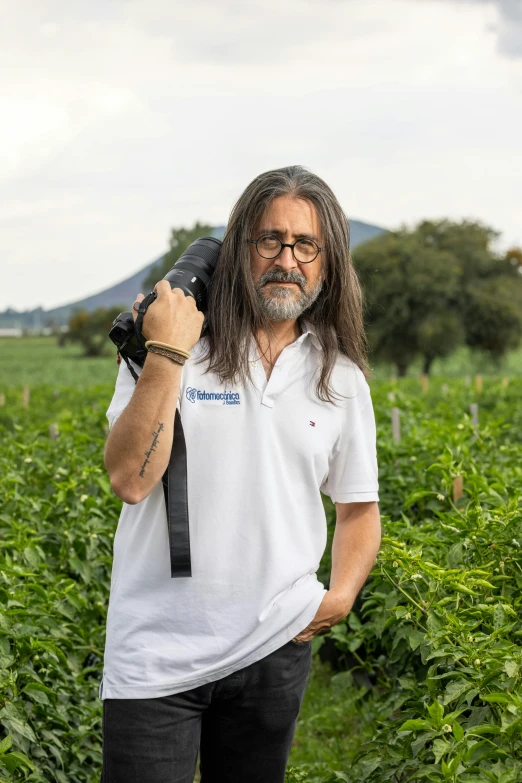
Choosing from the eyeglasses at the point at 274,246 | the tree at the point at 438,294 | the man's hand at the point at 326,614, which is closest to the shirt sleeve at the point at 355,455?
the man's hand at the point at 326,614

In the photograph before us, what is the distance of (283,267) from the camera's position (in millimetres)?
2416

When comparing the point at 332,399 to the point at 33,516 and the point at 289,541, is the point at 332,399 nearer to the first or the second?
the point at 289,541

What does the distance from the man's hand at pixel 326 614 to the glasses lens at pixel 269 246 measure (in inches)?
32.8

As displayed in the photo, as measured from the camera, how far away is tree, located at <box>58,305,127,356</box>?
82375 mm

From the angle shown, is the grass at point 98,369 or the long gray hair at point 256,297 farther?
the grass at point 98,369

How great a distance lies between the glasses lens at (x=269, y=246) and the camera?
2436mm

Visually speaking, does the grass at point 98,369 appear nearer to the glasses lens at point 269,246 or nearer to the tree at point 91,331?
the tree at point 91,331

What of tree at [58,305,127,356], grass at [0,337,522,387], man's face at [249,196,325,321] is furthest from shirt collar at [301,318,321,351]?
tree at [58,305,127,356]

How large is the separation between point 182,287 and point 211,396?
25 centimetres

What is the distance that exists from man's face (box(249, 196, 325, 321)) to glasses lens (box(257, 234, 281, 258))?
1cm

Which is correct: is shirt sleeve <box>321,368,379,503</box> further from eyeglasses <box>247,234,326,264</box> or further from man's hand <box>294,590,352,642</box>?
eyeglasses <box>247,234,326,264</box>

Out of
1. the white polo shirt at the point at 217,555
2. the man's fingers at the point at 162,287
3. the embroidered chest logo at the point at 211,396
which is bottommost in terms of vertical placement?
the white polo shirt at the point at 217,555

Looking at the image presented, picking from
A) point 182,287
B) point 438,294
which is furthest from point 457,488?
point 438,294

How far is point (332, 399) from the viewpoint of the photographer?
2.47 metres
